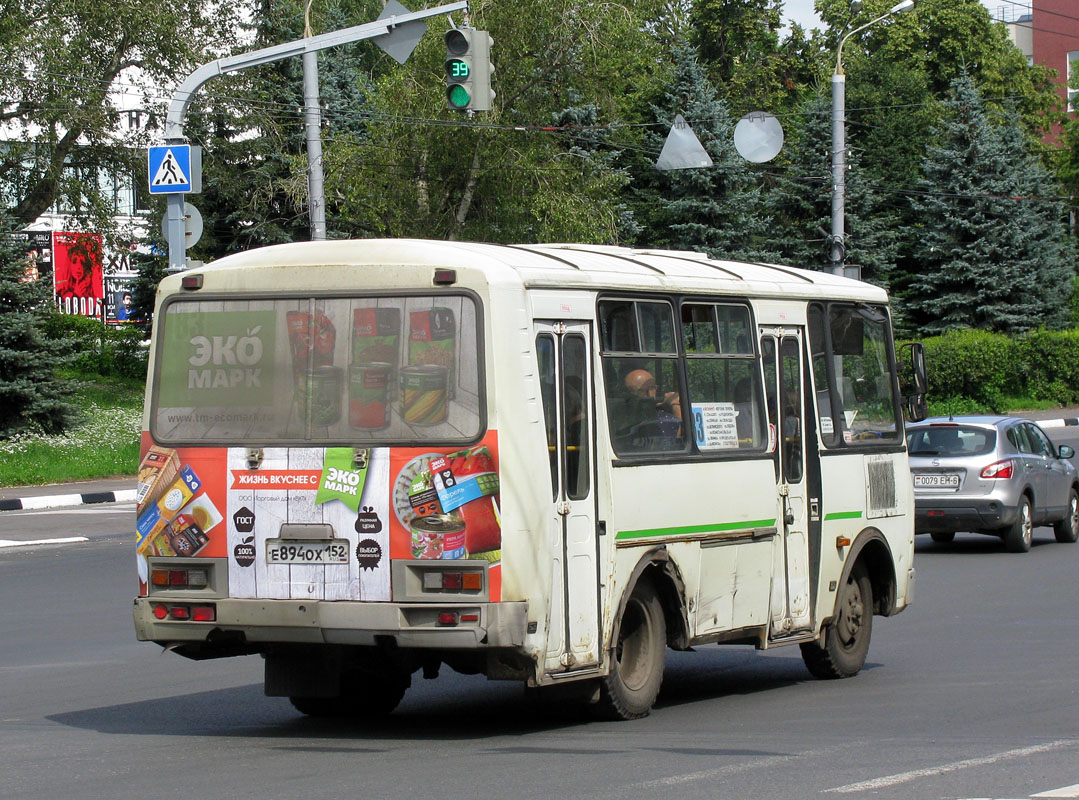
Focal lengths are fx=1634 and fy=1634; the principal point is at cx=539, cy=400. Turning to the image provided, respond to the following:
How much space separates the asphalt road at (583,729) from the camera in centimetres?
695

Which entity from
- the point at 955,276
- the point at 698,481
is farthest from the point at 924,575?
the point at 955,276

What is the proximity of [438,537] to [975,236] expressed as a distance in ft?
159

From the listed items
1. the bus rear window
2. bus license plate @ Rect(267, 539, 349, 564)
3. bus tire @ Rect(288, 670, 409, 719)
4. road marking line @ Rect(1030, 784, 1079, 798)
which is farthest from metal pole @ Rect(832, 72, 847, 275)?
road marking line @ Rect(1030, 784, 1079, 798)

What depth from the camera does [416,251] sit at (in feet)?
27.2

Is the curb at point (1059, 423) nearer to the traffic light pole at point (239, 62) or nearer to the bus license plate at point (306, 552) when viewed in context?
the traffic light pole at point (239, 62)

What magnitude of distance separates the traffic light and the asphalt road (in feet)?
22.8

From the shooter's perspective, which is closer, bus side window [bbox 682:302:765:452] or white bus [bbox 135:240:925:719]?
white bus [bbox 135:240:925:719]

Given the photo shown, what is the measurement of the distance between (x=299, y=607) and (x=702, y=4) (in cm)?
6805

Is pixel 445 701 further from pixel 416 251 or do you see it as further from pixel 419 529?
pixel 416 251

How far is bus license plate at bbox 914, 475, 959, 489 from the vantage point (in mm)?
19248

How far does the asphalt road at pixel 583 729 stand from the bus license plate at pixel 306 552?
0.92 metres

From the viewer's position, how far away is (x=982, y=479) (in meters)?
19.1

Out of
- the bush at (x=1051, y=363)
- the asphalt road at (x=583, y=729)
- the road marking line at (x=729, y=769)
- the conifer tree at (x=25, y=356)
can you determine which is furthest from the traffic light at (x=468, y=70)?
the bush at (x=1051, y=363)

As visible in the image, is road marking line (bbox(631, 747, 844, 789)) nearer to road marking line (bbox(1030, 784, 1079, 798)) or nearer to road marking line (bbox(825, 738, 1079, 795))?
road marking line (bbox(825, 738, 1079, 795))
